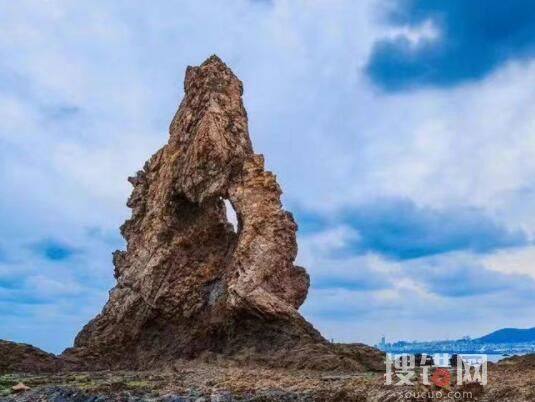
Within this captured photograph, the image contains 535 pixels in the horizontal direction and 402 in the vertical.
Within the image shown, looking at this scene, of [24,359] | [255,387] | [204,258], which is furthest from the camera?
[204,258]

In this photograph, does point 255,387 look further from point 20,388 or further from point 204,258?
point 204,258

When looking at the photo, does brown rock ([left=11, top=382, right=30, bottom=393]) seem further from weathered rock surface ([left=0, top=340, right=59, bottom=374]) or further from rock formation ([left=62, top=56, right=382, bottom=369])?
rock formation ([left=62, top=56, right=382, bottom=369])

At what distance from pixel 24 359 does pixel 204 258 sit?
11464 millimetres

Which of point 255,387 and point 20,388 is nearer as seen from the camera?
point 255,387

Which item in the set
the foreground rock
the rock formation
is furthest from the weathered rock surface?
the foreground rock

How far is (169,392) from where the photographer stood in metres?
26.0

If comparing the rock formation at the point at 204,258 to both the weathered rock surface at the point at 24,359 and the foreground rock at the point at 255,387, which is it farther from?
the foreground rock at the point at 255,387

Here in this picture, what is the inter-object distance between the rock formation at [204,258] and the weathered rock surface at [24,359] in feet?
→ 4.50

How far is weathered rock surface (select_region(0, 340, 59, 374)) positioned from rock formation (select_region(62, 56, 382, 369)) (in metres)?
1.37

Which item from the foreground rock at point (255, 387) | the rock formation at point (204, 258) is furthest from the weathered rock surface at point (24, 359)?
the foreground rock at point (255, 387)

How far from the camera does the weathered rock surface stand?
135ft

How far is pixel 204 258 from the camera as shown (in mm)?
45156

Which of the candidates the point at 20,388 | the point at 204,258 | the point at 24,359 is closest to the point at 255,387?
the point at 20,388

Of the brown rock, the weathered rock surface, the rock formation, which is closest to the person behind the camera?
the brown rock
